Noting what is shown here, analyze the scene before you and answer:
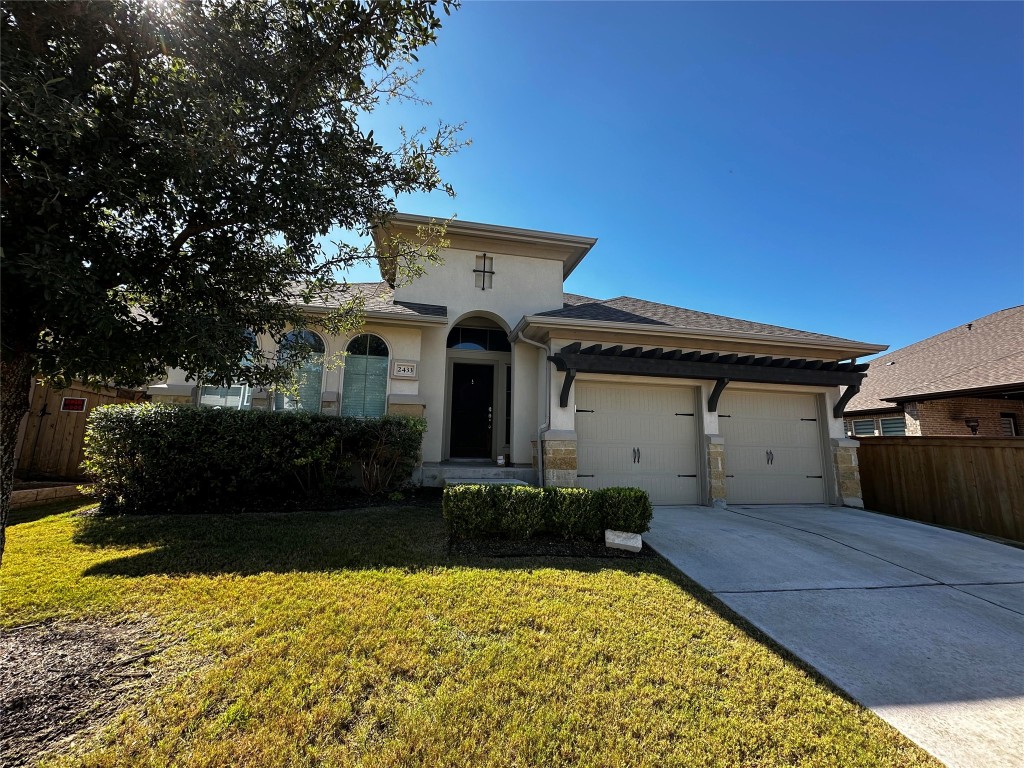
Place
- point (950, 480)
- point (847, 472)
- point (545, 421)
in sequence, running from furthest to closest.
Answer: point (847, 472) < point (545, 421) < point (950, 480)

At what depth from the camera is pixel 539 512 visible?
204 inches

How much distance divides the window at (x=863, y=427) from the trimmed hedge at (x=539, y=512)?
12097mm

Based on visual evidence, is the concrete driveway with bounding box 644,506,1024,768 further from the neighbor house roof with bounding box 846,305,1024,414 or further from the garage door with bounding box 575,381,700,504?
the neighbor house roof with bounding box 846,305,1024,414

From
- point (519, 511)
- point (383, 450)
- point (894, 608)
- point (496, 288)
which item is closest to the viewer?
point (894, 608)

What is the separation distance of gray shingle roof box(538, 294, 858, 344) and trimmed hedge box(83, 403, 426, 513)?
455 centimetres

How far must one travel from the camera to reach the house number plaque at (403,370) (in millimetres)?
8578

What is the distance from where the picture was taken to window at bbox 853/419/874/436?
41.5ft

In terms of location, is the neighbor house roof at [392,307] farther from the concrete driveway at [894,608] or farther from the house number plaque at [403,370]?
the concrete driveway at [894,608]

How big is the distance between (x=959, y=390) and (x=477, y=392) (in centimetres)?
1170

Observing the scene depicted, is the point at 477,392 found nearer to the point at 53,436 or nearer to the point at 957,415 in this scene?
the point at 53,436

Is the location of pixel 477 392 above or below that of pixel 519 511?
above

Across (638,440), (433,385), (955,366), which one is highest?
(955,366)

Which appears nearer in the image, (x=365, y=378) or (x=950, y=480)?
(x=950, y=480)

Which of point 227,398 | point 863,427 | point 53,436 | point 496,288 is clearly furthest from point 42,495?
point 863,427
